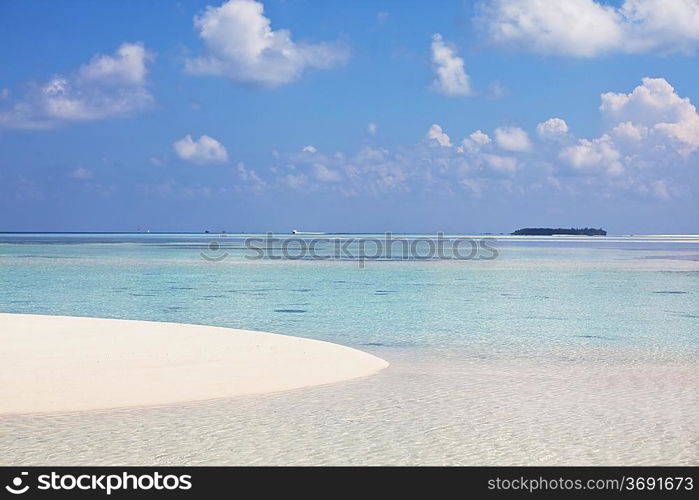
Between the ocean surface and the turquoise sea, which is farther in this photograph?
the turquoise sea

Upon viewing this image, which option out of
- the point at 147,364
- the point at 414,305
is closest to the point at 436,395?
the point at 147,364

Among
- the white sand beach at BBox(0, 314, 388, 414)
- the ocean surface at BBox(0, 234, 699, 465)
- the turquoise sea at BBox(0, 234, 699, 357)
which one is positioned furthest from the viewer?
the turquoise sea at BBox(0, 234, 699, 357)

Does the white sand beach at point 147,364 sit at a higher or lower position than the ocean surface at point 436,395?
higher

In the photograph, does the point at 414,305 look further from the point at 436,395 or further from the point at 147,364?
the point at 436,395

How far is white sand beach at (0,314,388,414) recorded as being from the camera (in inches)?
283

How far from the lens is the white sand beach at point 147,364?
7.18m

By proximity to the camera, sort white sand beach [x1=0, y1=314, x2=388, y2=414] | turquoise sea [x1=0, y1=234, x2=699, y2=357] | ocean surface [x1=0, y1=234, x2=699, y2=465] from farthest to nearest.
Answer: turquoise sea [x1=0, y1=234, x2=699, y2=357] < white sand beach [x1=0, y1=314, x2=388, y2=414] < ocean surface [x1=0, y1=234, x2=699, y2=465]

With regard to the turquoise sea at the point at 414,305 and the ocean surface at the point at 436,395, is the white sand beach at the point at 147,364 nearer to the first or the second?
the ocean surface at the point at 436,395

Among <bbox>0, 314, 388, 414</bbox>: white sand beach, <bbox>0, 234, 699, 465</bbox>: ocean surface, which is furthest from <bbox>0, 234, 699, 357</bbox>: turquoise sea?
<bbox>0, 314, 388, 414</bbox>: white sand beach

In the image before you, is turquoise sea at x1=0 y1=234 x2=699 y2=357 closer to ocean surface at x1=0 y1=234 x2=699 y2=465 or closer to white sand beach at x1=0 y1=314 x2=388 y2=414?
ocean surface at x1=0 y1=234 x2=699 y2=465

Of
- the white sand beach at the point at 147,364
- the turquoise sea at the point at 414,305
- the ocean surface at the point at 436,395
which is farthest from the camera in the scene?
the turquoise sea at the point at 414,305

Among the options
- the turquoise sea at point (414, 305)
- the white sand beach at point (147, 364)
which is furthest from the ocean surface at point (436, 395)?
the white sand beach at point (147, 364)

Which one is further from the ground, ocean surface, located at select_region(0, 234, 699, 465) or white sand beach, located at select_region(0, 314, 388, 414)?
white sand beach, located at select_region(0, 314, 388, 414)
